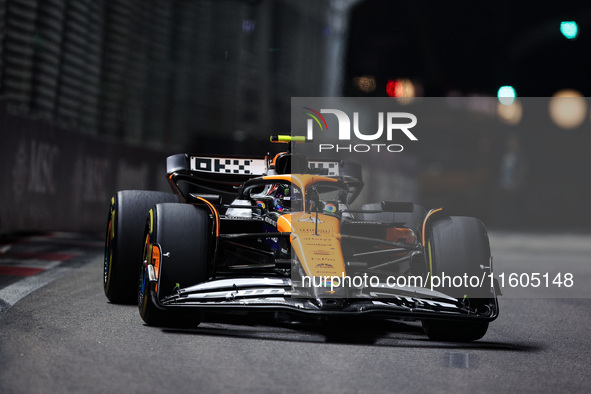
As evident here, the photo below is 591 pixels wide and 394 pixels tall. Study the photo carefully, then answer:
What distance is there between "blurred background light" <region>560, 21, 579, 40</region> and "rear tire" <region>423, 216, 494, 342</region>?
7.96 m

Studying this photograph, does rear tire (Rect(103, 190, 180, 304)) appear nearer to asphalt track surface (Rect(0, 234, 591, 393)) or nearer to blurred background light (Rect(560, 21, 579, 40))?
asphalt track surface (Rect(0, 234, 591, 393))

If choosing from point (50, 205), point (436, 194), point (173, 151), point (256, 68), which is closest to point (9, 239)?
point (50, 205)

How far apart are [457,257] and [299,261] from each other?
3.64ft

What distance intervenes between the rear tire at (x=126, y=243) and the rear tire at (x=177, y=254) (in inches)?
39.1

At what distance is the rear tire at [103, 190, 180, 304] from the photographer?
7.41 meters

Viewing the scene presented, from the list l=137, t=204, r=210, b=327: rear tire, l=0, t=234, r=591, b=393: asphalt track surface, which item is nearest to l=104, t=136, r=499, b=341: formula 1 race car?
l=137, t=204, r=210, b=327: rear tire

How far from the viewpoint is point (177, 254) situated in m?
6.18

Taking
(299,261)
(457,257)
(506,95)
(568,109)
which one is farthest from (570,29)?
(568,109)

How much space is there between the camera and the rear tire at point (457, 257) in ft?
20.4

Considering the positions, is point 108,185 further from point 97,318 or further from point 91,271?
point 97,318

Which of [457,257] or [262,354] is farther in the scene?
[457,257]

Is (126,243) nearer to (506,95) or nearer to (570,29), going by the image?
(570,29)

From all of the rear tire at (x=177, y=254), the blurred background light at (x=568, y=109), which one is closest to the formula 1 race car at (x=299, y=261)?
the rear tire at (x=177, y=254)

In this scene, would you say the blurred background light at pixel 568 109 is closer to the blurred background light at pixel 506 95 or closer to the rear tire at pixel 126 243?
the blurred background light at pixel 506 95
